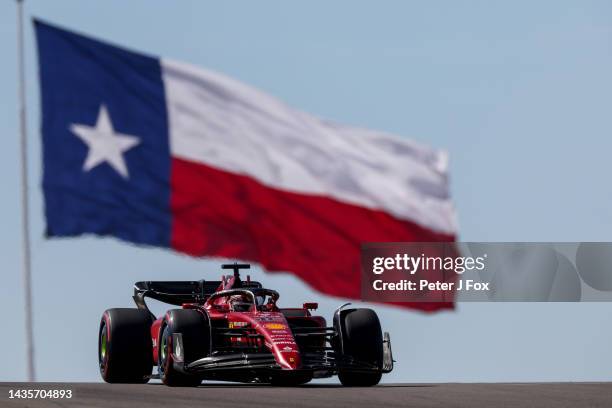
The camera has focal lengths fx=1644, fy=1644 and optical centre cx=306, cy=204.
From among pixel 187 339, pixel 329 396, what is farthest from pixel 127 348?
pixel 329 396

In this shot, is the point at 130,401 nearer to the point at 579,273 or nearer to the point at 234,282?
the point at 234,282

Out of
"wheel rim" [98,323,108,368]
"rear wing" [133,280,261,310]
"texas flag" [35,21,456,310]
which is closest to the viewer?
"texas flag" [35,21,456,310]

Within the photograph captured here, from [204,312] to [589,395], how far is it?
21.6ft

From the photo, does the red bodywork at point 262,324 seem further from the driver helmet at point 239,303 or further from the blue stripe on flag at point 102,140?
the blue stripe on flag at point 102,140

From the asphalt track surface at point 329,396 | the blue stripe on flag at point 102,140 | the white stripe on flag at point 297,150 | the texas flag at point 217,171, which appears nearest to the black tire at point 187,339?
the asphalt track surface at point 329,396

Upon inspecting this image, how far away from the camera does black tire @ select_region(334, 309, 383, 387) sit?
2730 centimetres

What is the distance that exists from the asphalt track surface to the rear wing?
374 centimetres

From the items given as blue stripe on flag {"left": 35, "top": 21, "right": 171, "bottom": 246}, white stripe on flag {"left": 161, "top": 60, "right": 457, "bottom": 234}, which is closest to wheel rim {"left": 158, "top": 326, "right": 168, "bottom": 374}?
white stripe on flag {"left": 161, "top": 60, "right": 457, "bottom": 234}

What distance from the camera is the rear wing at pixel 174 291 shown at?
30.6 meters

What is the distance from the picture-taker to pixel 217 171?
1952cm

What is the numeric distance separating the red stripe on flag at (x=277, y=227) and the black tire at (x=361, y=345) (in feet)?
20.9

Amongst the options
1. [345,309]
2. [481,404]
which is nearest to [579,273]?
[345,309]

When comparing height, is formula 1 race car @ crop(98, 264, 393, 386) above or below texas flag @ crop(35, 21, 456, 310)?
below

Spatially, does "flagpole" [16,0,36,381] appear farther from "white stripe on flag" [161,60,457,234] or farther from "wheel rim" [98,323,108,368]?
"wheel rim" [98,323,108,368]
